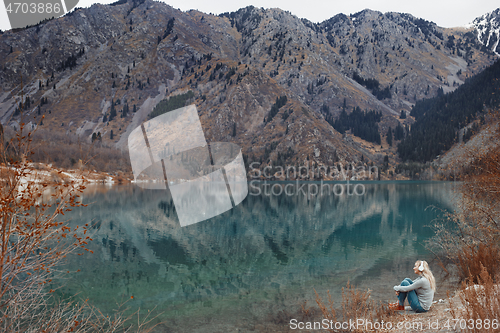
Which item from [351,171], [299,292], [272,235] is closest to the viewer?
[299,292]

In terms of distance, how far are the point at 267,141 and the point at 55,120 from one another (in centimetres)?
14806

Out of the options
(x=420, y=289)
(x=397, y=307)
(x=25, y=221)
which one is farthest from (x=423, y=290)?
(x=25, y=221)

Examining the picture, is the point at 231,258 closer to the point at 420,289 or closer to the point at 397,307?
the point at 397,307

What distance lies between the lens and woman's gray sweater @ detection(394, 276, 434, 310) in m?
8.27

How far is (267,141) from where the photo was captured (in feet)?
553

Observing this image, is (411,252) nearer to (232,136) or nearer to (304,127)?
(304,127)

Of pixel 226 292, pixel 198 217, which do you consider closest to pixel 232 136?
pixel 198 217

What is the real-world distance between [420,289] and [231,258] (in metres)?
12.4

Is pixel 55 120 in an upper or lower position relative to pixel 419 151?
upper

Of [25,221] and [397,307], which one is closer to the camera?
[25,221]

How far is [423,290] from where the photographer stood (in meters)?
8.44

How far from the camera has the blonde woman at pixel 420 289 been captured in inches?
326

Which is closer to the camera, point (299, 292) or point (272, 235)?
point (299, 292)

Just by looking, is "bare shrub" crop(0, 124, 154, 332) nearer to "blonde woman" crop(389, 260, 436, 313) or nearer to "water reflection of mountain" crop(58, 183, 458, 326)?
Result: "water reflection of mountain" crop(58, 183, 458, 326)
